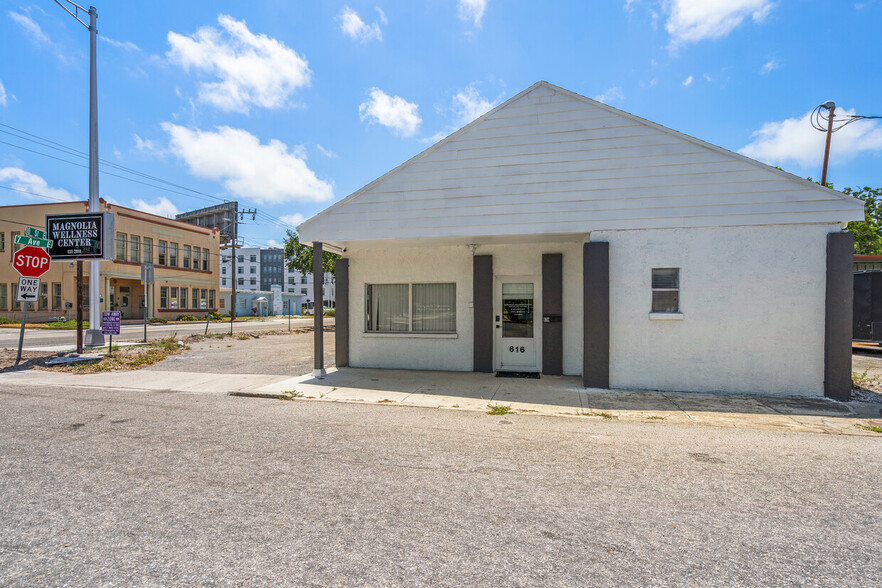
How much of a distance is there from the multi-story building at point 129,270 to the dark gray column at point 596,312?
33.2 metres

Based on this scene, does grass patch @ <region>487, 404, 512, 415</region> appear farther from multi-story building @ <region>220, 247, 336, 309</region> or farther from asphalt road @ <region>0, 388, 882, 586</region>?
multi-story building @ <region>220, 247, 336, 309</region>

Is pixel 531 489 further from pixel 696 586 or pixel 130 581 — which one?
pixel 130 581

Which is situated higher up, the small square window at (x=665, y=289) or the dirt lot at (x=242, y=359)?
the small square window at (x=665, y=289)

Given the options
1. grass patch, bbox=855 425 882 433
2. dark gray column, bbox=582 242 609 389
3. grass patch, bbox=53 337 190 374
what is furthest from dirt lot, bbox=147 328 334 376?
grass patch, bbox=855 425 882 433

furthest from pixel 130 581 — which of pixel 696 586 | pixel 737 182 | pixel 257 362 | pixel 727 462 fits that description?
pixel 257 362

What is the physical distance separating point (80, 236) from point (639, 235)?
15792mm

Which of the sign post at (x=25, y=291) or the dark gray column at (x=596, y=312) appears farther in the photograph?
the sign post at (x=25, y=291)

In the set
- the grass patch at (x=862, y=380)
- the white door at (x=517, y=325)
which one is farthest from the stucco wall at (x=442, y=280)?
the grass patch at (x=862, y=380)

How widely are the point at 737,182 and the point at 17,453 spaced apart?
436 inches

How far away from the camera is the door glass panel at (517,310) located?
10398 millimetres

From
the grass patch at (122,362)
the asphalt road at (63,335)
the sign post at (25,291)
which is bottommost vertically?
the asphalt road at (63,335)

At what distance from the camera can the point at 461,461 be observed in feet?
15.1

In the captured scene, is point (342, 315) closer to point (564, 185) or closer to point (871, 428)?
point (564, 185)

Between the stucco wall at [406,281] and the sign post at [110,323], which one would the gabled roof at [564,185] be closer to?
the stucco wall at [406,281]
